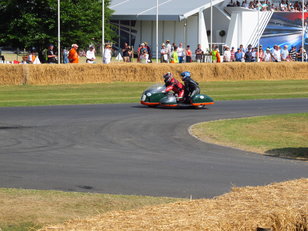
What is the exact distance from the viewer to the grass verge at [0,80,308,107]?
27219 mm

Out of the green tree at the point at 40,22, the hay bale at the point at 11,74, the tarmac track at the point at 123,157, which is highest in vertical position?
the green tree at the point at 40,22

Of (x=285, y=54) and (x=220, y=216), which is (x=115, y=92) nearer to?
(x=285, y=54)

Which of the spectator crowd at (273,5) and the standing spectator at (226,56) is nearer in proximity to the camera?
the standing spectator at (226,56)

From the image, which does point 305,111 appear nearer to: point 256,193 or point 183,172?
point 183,172

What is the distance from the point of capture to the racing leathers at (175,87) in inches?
957

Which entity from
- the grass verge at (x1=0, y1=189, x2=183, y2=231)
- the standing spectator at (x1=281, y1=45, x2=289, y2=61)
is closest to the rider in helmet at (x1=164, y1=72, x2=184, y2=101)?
the grass verge at (x1=0, y1=189, x2=183, y2=231)

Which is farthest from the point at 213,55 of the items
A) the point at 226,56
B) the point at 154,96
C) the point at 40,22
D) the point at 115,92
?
the point at 154,96

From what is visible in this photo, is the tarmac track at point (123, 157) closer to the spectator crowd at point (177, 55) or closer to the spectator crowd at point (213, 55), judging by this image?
the spectator crowd at point (177, 55)

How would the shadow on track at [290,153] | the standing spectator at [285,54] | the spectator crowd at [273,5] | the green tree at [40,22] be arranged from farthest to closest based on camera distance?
the spectator crowd at [273,5], the standing spectator at [285,54], the green tree at [40,22], the shadow on track at [290,153]

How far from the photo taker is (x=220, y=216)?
18.5 feet

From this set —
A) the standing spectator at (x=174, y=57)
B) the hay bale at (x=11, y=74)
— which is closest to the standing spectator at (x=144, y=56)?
the standing spectator at (x=174, y=57)

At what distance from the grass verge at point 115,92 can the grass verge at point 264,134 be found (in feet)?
24.7

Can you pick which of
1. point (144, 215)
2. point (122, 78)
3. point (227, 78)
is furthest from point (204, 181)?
point (227, 78)

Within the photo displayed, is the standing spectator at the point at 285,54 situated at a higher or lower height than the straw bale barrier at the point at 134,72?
higher
